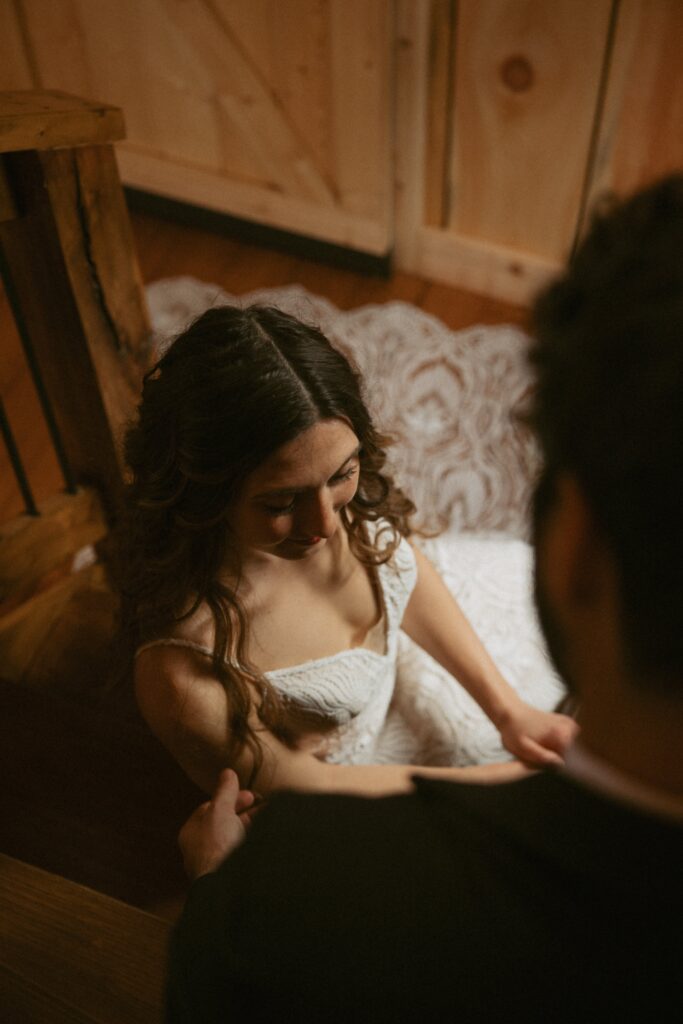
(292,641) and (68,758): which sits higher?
(292,641)

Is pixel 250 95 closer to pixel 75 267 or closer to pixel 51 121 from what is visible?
pixel 75 267

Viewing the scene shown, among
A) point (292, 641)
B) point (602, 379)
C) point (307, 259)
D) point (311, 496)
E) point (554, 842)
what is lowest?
point (307, 259)

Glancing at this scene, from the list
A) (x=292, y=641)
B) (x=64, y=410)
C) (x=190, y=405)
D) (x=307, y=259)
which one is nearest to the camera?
(x=190, y=405)

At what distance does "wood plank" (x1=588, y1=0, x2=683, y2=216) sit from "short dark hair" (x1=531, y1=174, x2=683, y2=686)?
1964 millimetres

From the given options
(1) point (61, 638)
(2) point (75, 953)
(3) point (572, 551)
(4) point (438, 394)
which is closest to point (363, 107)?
(4) point (438, 394)

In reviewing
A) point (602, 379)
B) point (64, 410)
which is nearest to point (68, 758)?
point (64, 410)

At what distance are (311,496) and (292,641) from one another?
314mm

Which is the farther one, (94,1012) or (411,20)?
(411,20)

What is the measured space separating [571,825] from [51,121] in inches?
50.1

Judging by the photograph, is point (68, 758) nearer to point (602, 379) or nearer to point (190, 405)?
point (190, 405)

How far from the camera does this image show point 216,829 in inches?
45.1

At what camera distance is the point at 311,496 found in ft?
3.89

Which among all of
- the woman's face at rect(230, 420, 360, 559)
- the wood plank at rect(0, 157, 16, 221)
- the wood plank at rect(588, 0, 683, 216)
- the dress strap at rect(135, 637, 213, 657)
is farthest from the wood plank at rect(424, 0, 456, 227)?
the dress strap at rect(135, 637, 213, 657)

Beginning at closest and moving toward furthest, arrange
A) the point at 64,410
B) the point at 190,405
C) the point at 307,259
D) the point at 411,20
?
the point at 190,405 < the point at 64,410 < the point at 411,20 < the point at 307,259
